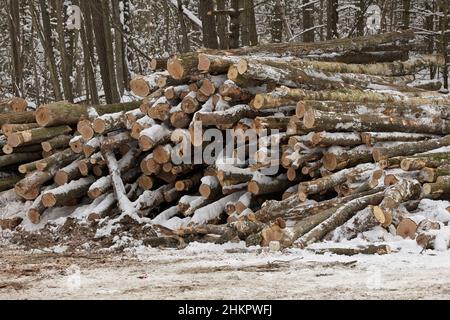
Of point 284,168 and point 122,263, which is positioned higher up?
point 284,168

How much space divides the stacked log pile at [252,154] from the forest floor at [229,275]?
640 mm

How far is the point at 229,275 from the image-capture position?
16.6ft

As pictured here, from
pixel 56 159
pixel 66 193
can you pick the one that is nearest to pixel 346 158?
pixel 66 193

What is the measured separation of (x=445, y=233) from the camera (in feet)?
19.9

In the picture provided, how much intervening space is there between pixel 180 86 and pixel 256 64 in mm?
1200

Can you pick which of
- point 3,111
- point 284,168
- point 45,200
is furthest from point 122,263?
point 3,111

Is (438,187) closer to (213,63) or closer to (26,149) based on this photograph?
(213,63)

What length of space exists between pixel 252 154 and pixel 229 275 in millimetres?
3397

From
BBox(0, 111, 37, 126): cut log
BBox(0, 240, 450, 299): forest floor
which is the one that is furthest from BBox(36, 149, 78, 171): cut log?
BBox(0, 240, 450, 299): forest floor

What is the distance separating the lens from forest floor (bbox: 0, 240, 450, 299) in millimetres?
4270

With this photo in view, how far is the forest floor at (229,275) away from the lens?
4270 mm

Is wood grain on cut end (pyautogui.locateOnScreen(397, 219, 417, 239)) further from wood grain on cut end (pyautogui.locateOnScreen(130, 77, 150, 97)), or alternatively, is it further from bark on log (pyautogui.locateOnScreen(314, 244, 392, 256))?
wood grain on cut end (pyautogui.locateOnScreen(130, 77, 150, 97))
